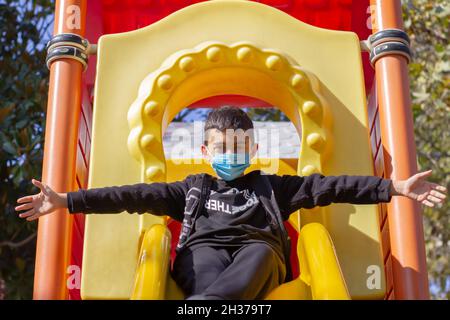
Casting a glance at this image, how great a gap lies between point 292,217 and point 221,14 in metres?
1.02

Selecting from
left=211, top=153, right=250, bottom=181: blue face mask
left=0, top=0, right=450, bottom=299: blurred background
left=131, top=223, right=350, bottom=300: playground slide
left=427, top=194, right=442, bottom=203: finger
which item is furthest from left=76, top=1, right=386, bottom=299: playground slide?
left=0, top=0, right=450, bottom=299: blurred background

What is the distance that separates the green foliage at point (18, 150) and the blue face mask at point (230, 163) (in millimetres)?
3089

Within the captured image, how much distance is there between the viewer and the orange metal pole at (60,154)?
2.32m

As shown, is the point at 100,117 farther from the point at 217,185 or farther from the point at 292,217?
the point at 292,217

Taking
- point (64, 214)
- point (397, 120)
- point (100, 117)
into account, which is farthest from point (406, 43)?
point (64, 214)

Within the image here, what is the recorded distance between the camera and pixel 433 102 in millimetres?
6590

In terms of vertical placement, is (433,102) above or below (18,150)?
above

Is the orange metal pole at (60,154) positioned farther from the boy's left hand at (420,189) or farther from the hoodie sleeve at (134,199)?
the boy's left hand at (420,189)

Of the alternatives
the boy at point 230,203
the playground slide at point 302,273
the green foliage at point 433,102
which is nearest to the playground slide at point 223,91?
the playground slide at point 302,273

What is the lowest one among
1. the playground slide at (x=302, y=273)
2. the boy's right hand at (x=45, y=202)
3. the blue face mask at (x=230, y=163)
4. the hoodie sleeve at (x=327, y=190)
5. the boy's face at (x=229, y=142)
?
the playground slide at (x=302, y=273)

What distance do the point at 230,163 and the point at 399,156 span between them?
0.76 metres

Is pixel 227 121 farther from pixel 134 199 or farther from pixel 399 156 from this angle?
pixel 399 156

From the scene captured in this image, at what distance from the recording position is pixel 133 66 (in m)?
2.65

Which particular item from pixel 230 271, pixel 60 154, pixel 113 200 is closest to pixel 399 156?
pixel 230 271
